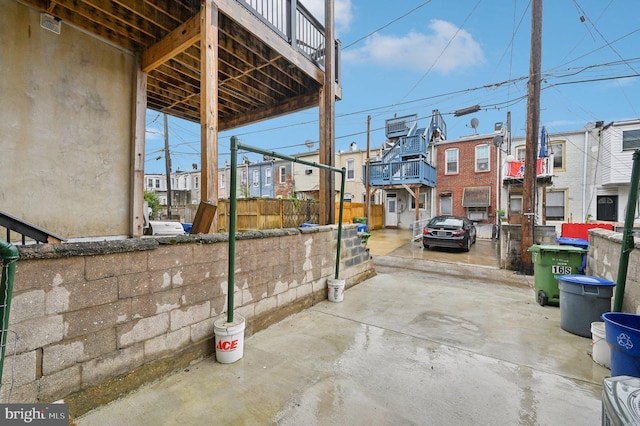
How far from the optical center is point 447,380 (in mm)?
2234

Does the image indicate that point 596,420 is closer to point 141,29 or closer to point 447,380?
point 447,380

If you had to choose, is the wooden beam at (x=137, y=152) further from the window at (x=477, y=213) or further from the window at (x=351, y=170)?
the window at (x=351, y=170)

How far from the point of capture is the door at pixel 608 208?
502 inches

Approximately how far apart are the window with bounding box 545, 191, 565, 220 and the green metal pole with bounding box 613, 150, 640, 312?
14.5m

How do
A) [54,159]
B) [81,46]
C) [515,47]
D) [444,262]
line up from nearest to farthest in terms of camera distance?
[54,159], [81,46], [444,262], [515,47]

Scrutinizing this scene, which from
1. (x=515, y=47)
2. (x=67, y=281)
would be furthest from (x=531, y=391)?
(x=515, y=47)

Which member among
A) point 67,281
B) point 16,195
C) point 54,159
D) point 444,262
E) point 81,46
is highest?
point 81,46

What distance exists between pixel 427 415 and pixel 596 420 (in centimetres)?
110

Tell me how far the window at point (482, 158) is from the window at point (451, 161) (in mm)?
1085

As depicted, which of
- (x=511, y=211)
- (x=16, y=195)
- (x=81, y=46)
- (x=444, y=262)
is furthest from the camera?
(x=511, y=211)

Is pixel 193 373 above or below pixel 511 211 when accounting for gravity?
below

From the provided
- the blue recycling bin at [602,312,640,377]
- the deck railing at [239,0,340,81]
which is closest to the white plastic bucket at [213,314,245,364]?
the blue recycling bin at [602,312,640,377]

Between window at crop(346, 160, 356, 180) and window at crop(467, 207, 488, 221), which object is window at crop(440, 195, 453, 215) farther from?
window at crop(346, 160, 356, 180)

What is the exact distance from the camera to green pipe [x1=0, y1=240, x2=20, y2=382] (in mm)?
1253
